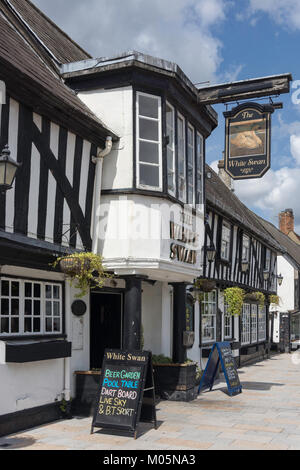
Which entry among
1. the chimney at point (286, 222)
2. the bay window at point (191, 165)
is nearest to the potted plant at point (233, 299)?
the bay window at point (191, 165)

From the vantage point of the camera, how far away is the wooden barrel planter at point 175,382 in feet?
34.4

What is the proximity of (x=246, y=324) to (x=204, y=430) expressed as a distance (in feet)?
38.7

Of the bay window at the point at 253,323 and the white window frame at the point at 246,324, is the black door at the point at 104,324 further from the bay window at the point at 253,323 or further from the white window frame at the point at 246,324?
the bay window at the point at 253,323

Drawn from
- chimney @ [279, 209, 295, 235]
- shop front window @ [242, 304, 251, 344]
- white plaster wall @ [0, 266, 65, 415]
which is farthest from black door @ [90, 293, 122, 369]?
chimney @ [279, 209, 295, 235]

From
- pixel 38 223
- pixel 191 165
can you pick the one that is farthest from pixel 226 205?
pixel 38 223

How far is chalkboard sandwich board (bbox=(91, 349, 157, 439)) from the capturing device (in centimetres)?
752

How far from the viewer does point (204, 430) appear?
26.0 ft

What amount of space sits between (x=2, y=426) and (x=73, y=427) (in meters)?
1.16

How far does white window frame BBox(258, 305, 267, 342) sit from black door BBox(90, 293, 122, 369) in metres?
11.6

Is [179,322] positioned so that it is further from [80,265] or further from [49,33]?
[49,33]

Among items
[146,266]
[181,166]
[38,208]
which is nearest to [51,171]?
[38,208]

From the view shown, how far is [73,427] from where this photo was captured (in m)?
7.95

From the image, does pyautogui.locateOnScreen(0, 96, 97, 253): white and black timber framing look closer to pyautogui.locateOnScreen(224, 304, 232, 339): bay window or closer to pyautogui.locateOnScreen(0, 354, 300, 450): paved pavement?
pyautogui.locateOnScreen(0, 354, 300, 450): paved pavement

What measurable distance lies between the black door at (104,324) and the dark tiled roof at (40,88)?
3466 mm
